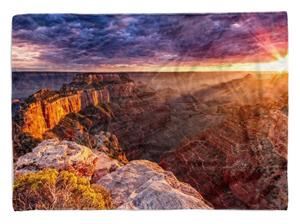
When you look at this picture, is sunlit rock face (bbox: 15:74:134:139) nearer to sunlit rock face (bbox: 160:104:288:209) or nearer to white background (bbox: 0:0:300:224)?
white background (bbox: 0:0:300:224)

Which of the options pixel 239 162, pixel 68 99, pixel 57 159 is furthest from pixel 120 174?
pixel 239 162

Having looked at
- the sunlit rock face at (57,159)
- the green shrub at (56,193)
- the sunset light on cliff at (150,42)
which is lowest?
A: the green shrub at (56,193)

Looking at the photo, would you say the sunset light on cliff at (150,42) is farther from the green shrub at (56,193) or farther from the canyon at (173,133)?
the green shrub at (56,193)

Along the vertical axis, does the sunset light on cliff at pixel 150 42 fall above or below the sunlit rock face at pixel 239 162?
above

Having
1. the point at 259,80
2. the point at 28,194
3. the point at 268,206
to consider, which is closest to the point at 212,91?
the point at 259,80

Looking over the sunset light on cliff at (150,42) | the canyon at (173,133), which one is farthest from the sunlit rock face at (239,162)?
the sunset light on cliff at (150,42)
